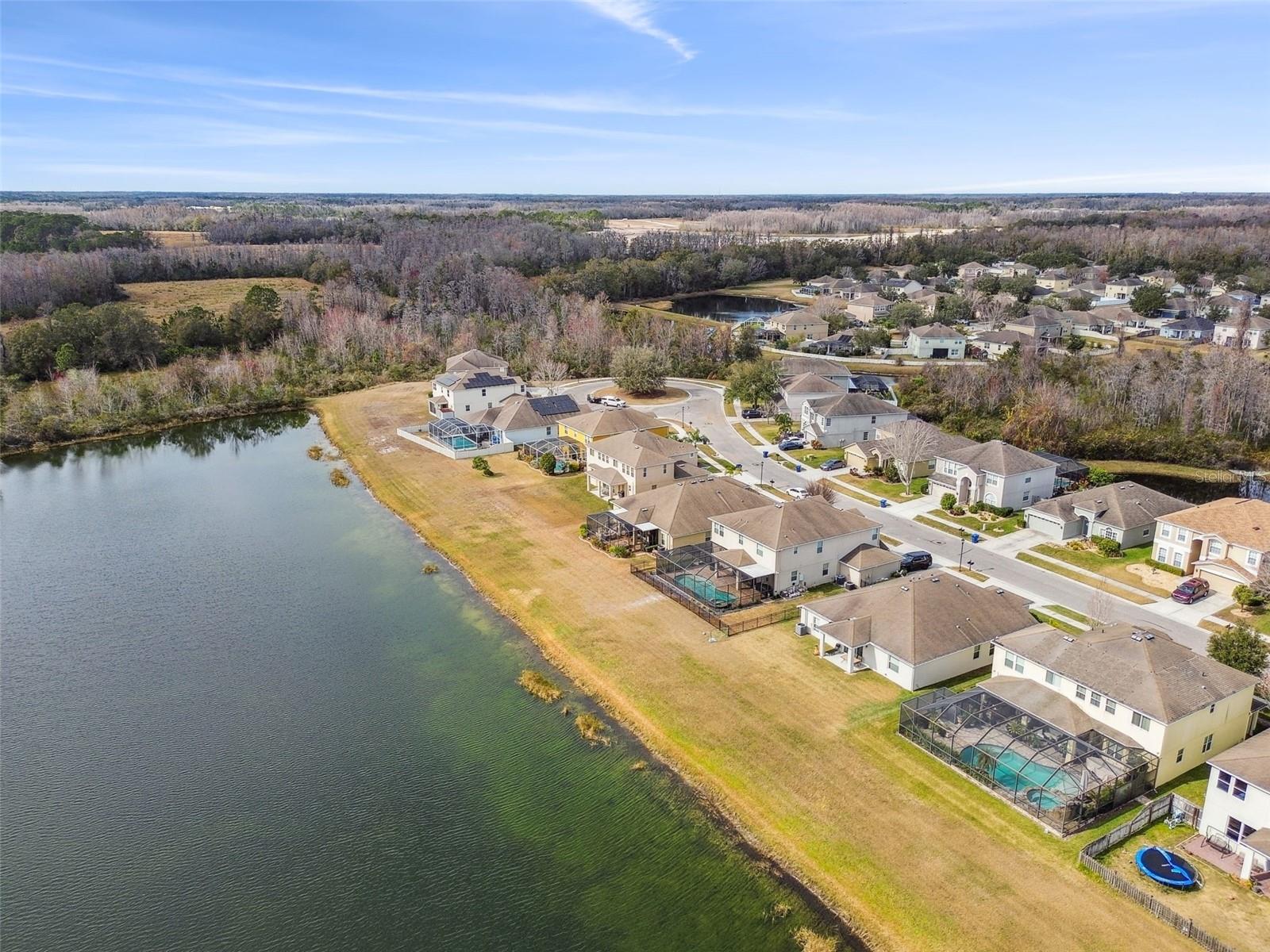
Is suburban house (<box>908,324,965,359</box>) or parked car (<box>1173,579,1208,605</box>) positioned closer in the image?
parked car (<box>1173,579,1208,605</box>)

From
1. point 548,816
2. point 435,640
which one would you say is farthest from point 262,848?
point 435,640

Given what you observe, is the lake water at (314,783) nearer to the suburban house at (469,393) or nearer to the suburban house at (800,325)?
the suburban house at (469,393)

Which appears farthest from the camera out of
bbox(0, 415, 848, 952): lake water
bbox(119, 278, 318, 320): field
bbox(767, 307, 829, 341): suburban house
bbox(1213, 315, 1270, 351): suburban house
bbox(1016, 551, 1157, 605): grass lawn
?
bbox(119, 278, 318, 320): field

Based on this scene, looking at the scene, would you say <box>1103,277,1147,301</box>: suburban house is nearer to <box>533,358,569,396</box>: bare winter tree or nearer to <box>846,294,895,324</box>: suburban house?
<box>846,294,895,324</box>: suburban house

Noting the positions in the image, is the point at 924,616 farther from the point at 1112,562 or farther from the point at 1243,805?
the point at 1112,562

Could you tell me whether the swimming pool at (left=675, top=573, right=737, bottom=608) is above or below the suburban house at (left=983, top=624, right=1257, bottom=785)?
below

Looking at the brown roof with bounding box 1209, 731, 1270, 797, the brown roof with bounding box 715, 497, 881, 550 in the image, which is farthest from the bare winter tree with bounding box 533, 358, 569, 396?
the brown roof with bounding box 1209, 731, 1270, 797

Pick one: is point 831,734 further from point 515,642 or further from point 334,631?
point 334,631
